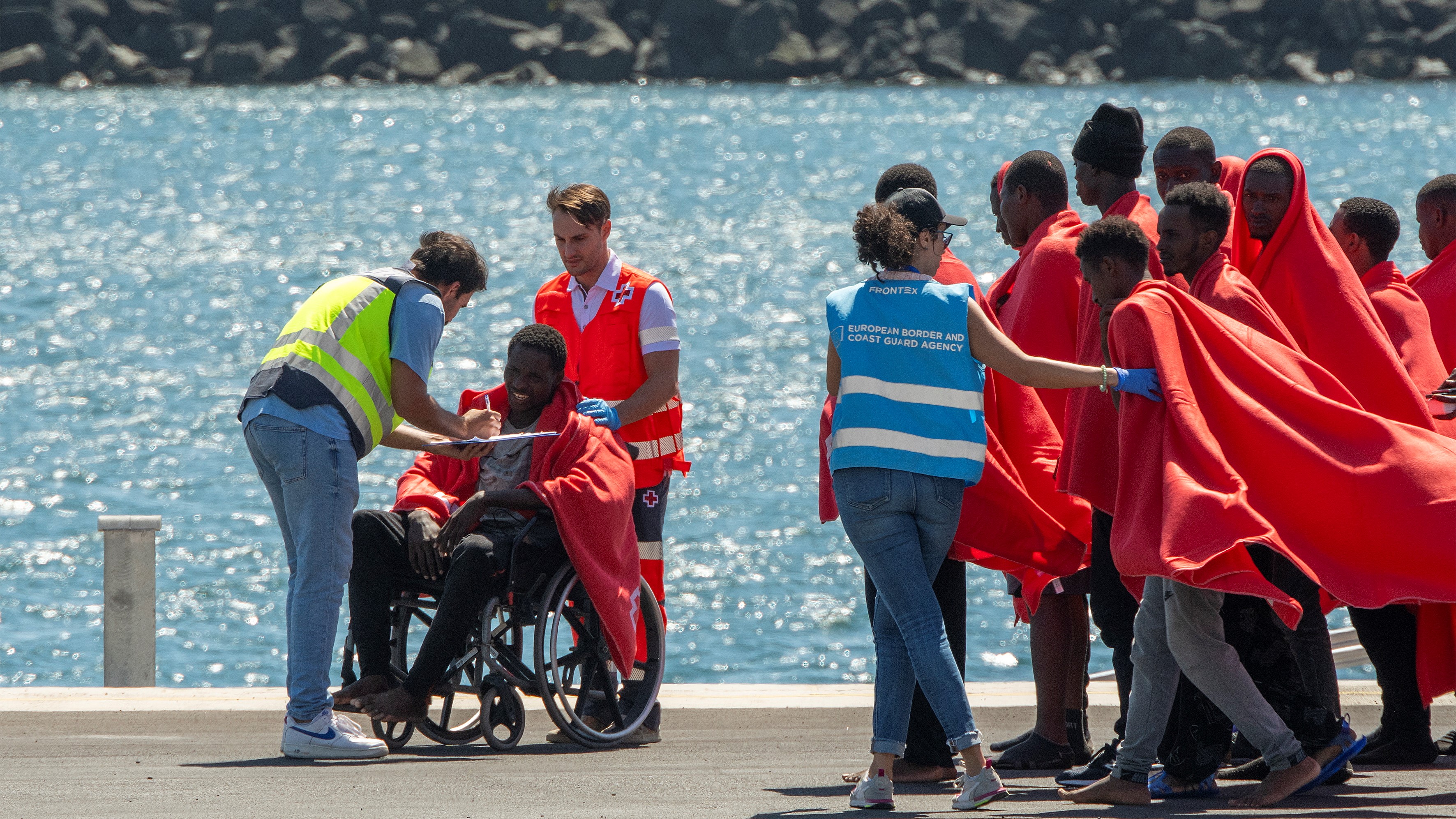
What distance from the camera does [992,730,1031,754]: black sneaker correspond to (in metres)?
6.14

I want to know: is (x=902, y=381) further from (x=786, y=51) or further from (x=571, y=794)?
(x=786, y=51)

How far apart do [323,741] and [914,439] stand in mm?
2309

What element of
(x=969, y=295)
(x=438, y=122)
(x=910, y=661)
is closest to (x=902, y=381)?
(x=969, y=295)

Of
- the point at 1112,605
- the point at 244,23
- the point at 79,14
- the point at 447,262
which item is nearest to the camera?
the point at 1112,605

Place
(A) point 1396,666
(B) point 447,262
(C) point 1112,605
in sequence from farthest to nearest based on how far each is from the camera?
(B) point 447,262
(A) point 1396,666
(C) point 1112,605

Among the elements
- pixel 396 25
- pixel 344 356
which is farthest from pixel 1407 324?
pixel 396 25

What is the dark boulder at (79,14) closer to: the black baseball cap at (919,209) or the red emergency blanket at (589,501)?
the red emergency blanket at (589,501)

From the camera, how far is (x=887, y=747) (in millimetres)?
5395

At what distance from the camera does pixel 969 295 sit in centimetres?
539

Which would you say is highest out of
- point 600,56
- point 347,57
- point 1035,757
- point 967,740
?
point 600,56

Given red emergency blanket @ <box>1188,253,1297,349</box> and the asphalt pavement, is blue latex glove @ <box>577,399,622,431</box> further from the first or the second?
red emergency blanket @ <box>1188,253,1297,349</box>

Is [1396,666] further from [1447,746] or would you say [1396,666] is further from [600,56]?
[600,56]

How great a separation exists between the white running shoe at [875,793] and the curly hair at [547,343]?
2068mm

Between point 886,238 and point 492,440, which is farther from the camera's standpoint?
point 492,440
